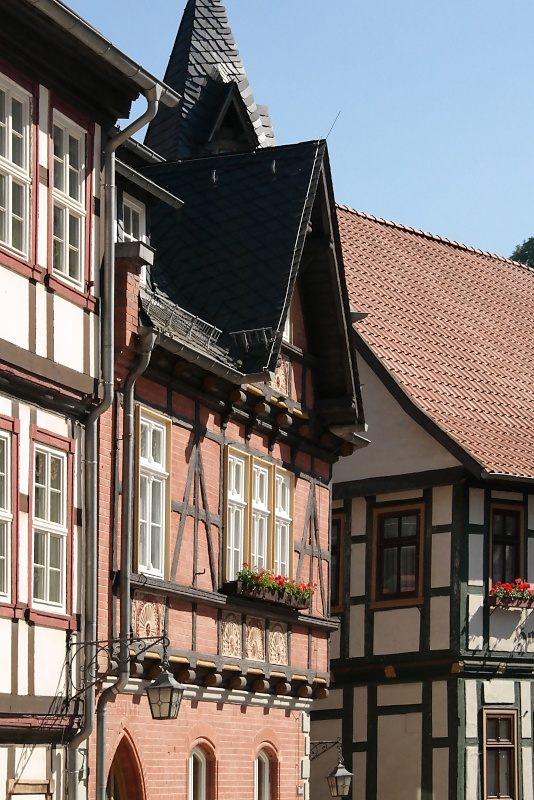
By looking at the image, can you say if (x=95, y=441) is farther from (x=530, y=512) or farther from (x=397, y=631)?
(x=530, y=512)

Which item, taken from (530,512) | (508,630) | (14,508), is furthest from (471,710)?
(14,508)

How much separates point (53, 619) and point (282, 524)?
620 cm

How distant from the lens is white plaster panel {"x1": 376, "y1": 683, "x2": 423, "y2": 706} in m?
25.4

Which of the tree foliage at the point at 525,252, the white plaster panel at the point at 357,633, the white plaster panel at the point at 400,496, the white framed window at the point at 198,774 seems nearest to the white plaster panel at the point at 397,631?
the white plaster panel at the point at 357,633

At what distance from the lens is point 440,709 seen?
82.5ft

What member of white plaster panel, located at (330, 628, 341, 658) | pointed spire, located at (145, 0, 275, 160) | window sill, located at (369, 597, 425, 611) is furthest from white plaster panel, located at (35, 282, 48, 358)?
white plaster panel, located at (330, 628, 341, 658)

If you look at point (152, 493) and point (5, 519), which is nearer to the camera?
point (5, 519)

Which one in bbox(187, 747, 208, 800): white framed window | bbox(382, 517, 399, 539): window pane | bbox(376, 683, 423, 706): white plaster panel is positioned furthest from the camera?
bbox(382, 517, 399, 539): window pane

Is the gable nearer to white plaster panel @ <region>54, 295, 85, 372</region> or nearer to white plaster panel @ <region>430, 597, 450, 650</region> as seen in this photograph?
white plaster panel @ <region>430, 597, 450, 650</region>

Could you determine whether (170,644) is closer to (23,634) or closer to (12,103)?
(23,634)

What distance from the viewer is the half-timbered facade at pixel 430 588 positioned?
25.1 meters

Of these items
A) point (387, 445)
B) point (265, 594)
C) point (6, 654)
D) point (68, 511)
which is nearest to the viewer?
point (6, 654)

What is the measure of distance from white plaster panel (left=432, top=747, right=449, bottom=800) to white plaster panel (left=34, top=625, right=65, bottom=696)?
36.7 feet

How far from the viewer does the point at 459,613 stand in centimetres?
2503
